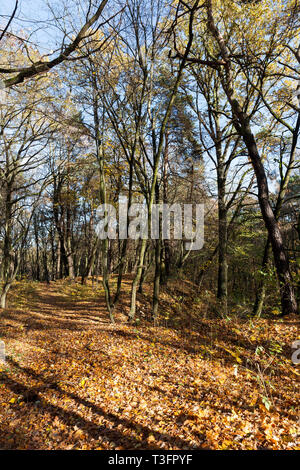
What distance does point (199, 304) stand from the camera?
9.95m

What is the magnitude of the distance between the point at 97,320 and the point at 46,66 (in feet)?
22.5

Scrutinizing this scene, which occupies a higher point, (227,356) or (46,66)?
(46,66)

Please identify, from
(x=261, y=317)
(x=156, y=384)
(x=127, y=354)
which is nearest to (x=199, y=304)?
(x=261, y=317)

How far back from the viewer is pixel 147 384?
4453mm

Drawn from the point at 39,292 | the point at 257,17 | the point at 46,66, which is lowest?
the point at 39,292

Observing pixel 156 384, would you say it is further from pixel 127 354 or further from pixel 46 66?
pixel 46 66

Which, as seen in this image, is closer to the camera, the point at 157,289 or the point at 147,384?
the point at 147,384

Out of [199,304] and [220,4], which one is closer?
[220,4]

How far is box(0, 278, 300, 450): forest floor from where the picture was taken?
10.3 feet

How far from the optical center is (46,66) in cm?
331

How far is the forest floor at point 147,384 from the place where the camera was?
3.15 metres
